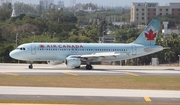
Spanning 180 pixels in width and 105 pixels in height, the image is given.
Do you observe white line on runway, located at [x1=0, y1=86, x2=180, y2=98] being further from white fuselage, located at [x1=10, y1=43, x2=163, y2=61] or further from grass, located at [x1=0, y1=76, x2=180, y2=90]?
white fuselage, located at [x1=10, y1=43, x2=163, y2=61]

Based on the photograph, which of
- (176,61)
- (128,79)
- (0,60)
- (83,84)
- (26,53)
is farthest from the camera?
(176,61)

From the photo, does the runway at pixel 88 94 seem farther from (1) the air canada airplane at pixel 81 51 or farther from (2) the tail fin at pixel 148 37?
(2) the tail fin at pixel 148 37

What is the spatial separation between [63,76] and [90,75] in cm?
297

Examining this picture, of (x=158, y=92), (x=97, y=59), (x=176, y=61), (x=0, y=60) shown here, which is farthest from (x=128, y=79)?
(x=176, y=61)

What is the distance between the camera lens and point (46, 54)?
52.2 m

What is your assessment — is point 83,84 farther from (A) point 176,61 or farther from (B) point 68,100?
(A) point 176,61

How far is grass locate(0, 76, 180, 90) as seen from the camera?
3538 cm

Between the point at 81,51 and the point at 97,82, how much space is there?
15911mm

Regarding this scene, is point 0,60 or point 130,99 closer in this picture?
point 130,99

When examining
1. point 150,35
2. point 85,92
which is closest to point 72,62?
point 150,35

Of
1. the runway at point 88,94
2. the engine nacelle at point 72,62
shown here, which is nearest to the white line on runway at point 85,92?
the runway at point 88,94

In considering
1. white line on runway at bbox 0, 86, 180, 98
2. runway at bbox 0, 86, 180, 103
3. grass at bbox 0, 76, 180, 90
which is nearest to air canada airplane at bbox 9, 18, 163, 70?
grass at bbox 0, 76, 180, 90

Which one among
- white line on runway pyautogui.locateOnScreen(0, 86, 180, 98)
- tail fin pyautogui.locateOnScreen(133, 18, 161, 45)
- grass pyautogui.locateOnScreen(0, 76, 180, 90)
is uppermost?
tail fin pyautogui.locateOnScreen(133, 18, 161, 45)

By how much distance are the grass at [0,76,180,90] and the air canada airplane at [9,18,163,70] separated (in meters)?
10.3
